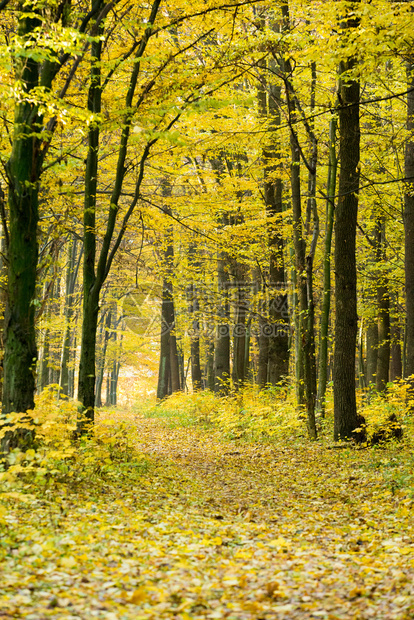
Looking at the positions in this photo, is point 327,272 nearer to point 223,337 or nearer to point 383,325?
point 383,325

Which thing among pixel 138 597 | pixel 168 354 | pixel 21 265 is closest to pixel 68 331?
pixel 168 354

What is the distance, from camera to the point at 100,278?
8.48 meters

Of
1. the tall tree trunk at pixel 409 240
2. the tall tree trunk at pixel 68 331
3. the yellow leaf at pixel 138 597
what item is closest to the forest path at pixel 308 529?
the yellow leaf at pixel 138 597

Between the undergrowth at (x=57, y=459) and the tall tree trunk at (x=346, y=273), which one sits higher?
the tall tree trunk at (x=346, y=273)

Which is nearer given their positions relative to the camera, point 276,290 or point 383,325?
point 276,290

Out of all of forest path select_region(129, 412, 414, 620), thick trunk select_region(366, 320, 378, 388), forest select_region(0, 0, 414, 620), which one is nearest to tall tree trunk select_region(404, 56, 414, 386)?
forest select_region(0, 0, 414, 620)

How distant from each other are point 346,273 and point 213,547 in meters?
6.53

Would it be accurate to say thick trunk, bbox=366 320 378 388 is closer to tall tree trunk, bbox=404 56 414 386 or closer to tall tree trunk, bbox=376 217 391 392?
tall tree trunk, bbox=376 217 391 392

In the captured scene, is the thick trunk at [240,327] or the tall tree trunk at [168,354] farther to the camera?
the tall tree trunk at [168,354]

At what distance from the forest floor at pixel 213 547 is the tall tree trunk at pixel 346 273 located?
176cm

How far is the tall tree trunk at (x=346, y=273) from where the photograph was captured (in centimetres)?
954

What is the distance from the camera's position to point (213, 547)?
4.41 m

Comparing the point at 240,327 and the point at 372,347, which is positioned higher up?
the point at 240,327

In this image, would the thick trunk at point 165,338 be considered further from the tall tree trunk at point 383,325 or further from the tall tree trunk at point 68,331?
the tall tree trunk at point 383,325
